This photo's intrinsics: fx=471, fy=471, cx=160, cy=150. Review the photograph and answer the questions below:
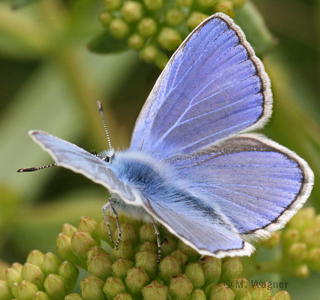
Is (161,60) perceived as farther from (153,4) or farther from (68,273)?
(68,273)

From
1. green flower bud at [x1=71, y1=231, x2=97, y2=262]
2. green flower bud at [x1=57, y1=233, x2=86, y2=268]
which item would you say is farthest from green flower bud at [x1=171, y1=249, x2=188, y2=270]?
green flower bud at [x1=57, y1=233, x2=86, y2=268]

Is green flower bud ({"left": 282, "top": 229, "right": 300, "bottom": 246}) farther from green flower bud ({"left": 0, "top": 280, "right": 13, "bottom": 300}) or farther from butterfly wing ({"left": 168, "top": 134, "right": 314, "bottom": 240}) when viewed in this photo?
green flower bud ({"left": 0, "top": 280, "right": 13, "bottom": 300})

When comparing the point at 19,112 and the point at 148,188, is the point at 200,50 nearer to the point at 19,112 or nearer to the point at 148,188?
the point at 148,188

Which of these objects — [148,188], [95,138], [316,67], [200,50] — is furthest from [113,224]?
[316,67]

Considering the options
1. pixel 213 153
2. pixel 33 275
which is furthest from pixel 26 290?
pixel 213 153

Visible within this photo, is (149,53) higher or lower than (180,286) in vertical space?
higher
